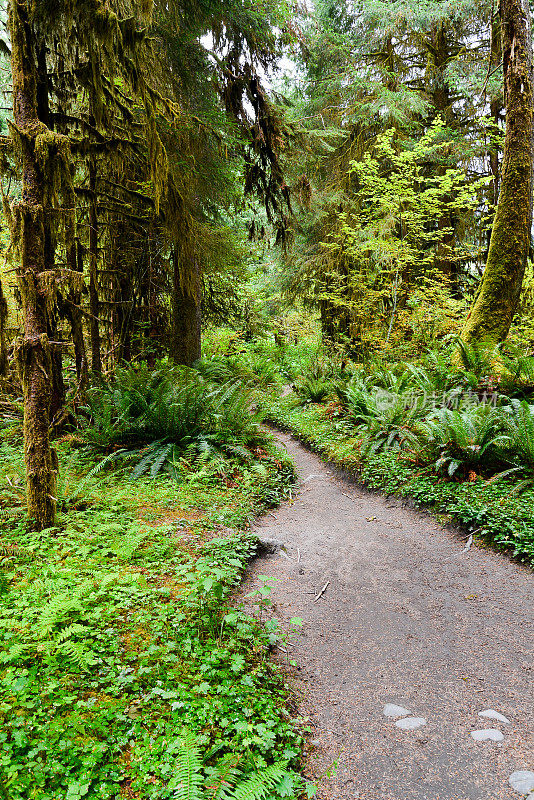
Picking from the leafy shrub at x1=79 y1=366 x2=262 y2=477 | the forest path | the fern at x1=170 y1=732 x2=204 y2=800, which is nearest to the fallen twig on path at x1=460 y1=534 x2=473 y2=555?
the forest path

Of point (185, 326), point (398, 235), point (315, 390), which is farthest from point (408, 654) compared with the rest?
point (398, 235)

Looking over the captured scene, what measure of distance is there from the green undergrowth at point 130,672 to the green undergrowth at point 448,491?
2350 millimetres

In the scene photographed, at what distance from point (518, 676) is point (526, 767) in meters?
0.66

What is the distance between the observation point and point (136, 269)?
752 cm

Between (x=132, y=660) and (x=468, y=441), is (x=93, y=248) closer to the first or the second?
(x=132, y=660)

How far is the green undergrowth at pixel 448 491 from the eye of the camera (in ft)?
12.4

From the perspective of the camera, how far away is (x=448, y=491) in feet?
15.4

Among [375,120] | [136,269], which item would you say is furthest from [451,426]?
[375,120]

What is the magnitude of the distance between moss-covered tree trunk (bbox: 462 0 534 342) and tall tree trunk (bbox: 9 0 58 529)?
642 centimetres

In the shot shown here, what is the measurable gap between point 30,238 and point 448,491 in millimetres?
4802

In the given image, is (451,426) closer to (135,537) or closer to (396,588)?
(396,588)

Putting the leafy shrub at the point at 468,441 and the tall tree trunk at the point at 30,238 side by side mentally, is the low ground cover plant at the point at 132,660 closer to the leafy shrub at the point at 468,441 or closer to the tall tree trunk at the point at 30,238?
the tall tree trunk at the point at 30,238

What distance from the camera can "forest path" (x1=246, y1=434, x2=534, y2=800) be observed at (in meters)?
1.95

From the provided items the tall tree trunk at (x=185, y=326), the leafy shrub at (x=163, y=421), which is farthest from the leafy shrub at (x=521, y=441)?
the tall tree trunk at (x=185, y=326)
